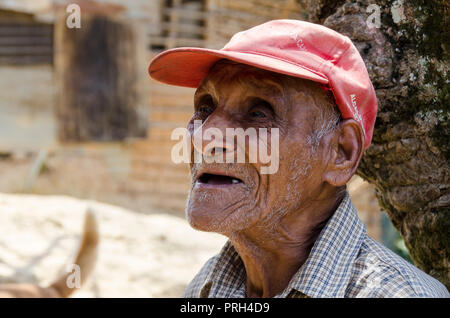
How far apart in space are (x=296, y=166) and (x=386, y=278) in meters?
0.44

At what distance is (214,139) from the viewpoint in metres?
1.77

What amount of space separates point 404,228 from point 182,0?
10.1 metres

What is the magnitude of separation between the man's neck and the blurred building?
8118mm

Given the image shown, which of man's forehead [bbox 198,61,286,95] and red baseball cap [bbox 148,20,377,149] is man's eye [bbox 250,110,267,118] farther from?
red baseball cap [bbox 148,20,377,149]

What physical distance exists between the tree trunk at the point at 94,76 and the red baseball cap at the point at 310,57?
8579 mm

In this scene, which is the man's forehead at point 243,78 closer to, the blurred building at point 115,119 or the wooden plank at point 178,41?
the blurred building at point 115,119

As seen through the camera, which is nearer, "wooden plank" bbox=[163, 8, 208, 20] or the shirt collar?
the shirt collar

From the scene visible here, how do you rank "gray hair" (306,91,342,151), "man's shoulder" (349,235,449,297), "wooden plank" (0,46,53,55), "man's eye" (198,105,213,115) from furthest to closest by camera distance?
"wooden plank" (0,46,53,55) < "man's eye" (198,105,213,115) < "gray hair" (306,91,342,151) < "man's shoulder" (349,235,449,297)

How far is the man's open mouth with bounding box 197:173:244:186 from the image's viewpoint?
183cm

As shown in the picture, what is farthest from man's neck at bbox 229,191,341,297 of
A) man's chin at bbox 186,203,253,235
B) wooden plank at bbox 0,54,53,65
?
wooden plank at bbox 0,54,53,65

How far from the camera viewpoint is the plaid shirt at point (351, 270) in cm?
163

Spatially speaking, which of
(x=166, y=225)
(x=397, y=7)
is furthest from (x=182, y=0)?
(x=397, y=7)

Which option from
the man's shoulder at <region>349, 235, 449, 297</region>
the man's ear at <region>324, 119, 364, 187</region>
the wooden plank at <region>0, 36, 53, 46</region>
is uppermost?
the wooden plank at <region>0, 36, 53, 46</region>

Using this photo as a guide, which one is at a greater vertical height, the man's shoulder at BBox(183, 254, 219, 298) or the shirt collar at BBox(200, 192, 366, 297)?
the shirt collar at BBox(200, 192, 366, 297)
